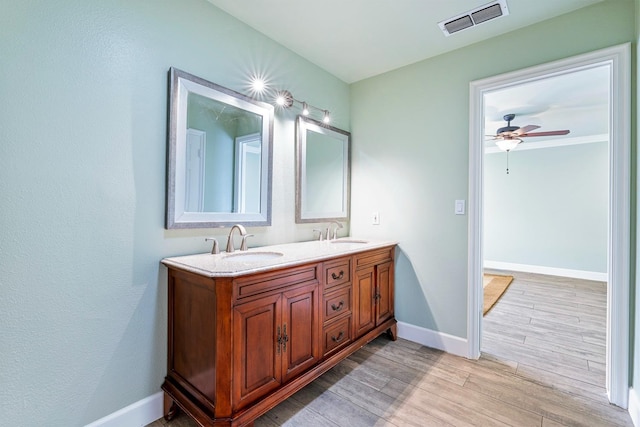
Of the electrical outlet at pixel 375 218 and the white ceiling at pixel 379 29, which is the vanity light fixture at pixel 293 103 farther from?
the electrical outlet at pixel 375 218

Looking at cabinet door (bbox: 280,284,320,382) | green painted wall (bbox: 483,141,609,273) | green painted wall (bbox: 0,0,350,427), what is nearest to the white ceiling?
green painted wall (bbox: 0,0,350,427)

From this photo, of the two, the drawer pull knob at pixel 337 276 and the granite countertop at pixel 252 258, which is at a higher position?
the granite countertop at pixel 252 258

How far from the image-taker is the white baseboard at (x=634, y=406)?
150 centimetres

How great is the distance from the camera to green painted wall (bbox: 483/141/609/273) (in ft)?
15.8

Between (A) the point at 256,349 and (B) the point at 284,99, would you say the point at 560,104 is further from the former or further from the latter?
(A) the point at 256,349

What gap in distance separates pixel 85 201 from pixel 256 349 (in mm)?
1067

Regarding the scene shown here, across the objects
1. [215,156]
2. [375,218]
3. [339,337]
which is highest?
[215,156]

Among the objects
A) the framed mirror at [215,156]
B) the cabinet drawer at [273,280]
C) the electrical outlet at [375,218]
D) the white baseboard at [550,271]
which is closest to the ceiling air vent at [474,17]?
the framed mirror at [215,156]

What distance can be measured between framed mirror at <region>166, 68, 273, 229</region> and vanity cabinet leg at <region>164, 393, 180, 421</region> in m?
0.94

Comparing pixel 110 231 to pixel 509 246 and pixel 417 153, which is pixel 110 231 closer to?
pixel 417 153

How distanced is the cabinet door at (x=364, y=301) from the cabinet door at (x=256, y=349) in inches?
29.8

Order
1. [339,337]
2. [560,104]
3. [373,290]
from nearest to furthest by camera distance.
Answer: [339,337], [373,290], [560,104]

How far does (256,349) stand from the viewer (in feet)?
4.75

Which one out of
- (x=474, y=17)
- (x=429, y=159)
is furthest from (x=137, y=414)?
(x=474, y=17)
